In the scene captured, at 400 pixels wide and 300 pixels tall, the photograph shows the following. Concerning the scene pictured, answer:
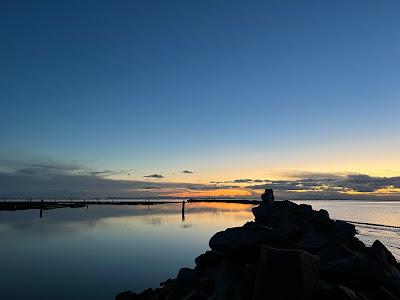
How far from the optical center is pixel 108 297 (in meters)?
18.3

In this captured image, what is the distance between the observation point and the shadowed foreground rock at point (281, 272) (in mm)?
9539

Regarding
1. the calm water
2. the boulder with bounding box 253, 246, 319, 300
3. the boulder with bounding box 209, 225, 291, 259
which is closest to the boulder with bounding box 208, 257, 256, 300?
the boulder with bounding box 209, 225, 291, 259

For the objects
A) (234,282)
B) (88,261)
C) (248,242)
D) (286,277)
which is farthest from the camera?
(88,261)

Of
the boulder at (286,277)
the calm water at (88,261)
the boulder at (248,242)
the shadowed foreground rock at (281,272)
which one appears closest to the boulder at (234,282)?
the shadowed foreground rock at (281,272)

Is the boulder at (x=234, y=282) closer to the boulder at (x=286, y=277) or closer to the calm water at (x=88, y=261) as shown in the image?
the boulder at (x=286, y=277)

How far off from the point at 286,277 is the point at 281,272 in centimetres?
17

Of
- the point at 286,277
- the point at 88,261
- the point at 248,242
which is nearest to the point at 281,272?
the point at 286,277

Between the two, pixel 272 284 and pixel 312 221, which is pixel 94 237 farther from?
pixel 272 284

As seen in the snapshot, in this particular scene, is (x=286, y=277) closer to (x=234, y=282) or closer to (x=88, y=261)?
(x=234, y=282)

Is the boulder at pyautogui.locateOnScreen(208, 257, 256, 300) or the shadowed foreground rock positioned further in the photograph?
the boulder at pyautogui.locateOnScreen(208, 257, 256, 300)

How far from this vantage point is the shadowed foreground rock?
31.3ft

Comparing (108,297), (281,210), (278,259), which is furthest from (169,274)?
(278,259)

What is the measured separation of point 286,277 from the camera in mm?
9445

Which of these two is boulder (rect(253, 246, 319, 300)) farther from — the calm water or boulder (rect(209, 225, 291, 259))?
the calm water
